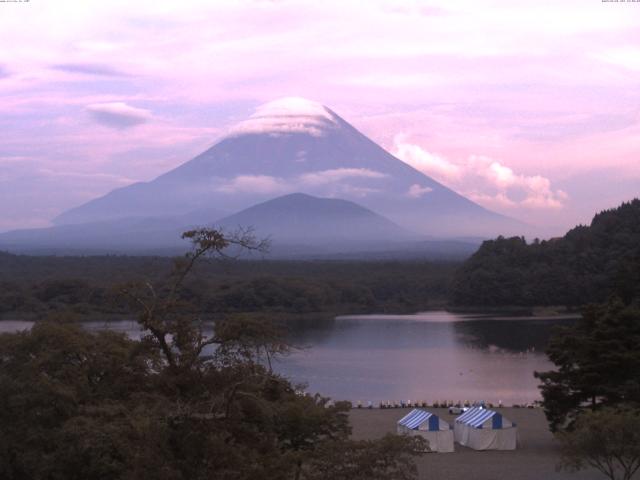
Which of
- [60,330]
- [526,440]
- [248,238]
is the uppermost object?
[248,238]

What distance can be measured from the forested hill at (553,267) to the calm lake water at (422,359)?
18.6 ft

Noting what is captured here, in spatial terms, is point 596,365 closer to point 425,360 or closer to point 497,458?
point 497,458

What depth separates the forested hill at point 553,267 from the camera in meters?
45.9

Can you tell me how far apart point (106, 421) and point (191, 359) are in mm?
1095

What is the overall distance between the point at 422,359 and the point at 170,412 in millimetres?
22376

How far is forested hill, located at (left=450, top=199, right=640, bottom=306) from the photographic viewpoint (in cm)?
4591

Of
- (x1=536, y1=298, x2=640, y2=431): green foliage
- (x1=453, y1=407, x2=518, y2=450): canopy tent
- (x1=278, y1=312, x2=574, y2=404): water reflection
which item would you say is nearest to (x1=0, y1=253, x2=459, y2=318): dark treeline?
(x1=278, y1=312, x2=574, y2=404): water reflection

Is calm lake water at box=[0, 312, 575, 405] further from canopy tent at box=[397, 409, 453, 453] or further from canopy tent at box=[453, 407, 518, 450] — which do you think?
canopy tent at box=[453, 407, 518, 450]

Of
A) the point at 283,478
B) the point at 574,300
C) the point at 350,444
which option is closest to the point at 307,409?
the point at 350,444

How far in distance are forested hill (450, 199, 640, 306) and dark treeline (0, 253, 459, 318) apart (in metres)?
2.77

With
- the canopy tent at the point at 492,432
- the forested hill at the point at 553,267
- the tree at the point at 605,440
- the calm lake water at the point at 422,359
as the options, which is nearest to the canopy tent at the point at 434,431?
the canopy tent at the point at 492,432

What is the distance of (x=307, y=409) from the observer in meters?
10.1

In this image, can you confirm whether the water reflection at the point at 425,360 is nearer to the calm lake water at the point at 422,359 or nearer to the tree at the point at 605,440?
the calm lake water at the point at 422,359

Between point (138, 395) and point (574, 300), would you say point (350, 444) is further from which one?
point (574, 300)
